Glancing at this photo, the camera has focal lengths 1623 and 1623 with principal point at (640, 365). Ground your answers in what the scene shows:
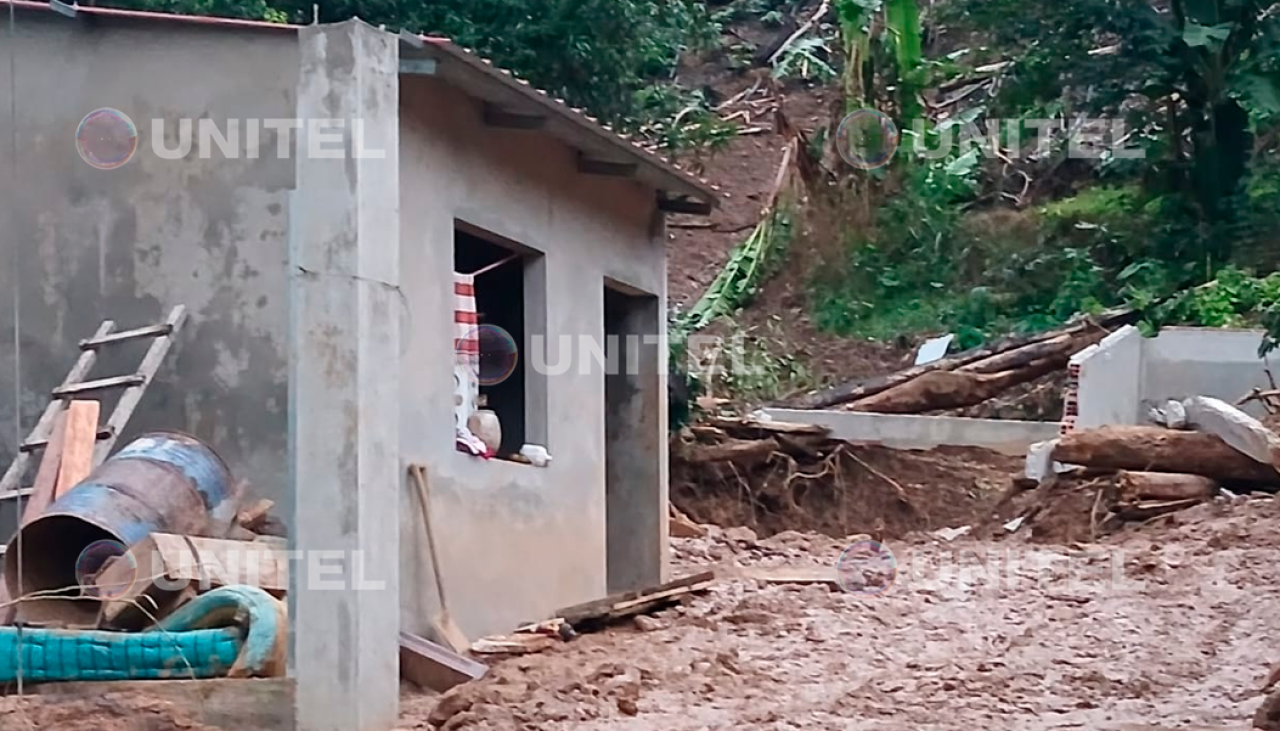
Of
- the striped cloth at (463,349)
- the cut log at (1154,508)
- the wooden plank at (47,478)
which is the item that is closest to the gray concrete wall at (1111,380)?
the cut log at (1154,508)

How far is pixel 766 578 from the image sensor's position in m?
11.9

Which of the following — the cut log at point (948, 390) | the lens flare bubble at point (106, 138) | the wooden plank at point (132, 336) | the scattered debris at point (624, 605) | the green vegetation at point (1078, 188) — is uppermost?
the green vegetation at point (1078, 188)

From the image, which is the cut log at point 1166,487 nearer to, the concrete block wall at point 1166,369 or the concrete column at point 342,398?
the concrete block wall at point 1166,369

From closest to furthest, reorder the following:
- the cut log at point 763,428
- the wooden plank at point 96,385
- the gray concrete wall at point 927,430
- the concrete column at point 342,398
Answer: the concrete column at point 342,398 < the wooden plank at point 96,385 < the cut log at point 763,428 < the gray concrete wall at point 927,430

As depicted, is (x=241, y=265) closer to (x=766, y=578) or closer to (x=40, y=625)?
(x=40, y=625)

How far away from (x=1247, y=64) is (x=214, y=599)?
15.5 metres

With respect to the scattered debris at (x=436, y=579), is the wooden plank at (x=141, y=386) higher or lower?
higher

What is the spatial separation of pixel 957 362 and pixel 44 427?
1170 centimetres

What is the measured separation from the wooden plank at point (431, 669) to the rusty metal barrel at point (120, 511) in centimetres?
116

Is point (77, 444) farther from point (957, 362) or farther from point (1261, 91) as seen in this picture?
point (1261, 91)

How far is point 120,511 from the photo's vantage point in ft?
24.7

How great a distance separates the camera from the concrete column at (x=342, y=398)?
6.98m

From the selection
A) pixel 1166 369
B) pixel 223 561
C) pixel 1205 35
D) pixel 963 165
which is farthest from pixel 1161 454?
pixel 963 165

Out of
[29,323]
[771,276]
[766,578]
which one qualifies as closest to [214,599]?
[29,323]
